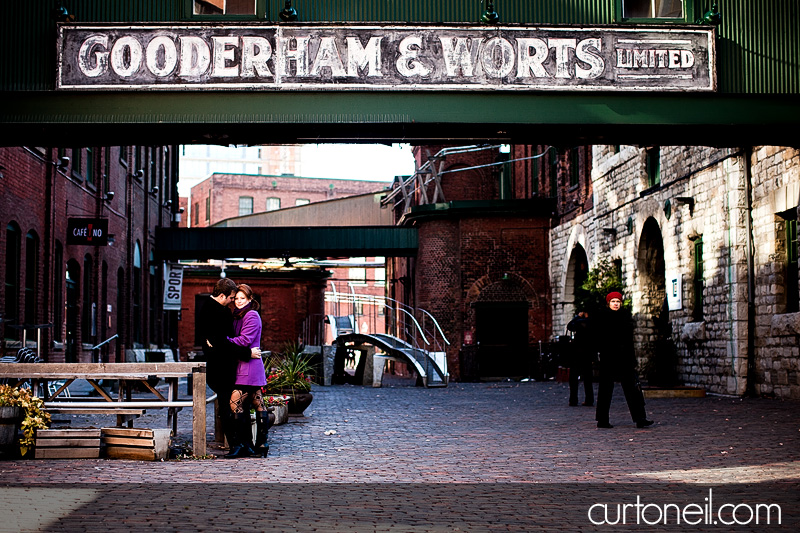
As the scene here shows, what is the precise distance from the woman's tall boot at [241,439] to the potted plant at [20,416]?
6.13 ft

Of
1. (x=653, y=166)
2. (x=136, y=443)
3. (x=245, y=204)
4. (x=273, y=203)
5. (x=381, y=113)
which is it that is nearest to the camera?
(x=136, y=443)

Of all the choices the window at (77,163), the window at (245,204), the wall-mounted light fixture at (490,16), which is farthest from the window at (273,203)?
the wall-mounted light fixture at (490,16)

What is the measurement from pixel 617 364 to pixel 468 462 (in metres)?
3.92

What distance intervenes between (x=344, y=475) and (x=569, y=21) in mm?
7191

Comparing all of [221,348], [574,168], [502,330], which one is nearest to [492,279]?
[502,330]

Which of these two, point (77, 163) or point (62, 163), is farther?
point (77, 163)

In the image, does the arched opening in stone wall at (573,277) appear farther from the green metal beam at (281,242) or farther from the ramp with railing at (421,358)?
the green metal beam at (281,242)

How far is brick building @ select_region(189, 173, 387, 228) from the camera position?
76.7 metres

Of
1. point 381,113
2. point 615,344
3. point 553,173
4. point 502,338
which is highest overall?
point 553,173

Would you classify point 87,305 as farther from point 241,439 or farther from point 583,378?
point 241,439

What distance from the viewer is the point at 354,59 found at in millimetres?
12773

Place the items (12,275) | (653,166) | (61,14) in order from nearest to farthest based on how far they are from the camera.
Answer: (61,14)
(12,275)
(653,166)

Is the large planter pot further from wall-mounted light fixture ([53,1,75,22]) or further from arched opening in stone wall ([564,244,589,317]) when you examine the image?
arched opening in stone wall ([564,244,589,317])

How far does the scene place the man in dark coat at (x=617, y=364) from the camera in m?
12.9
